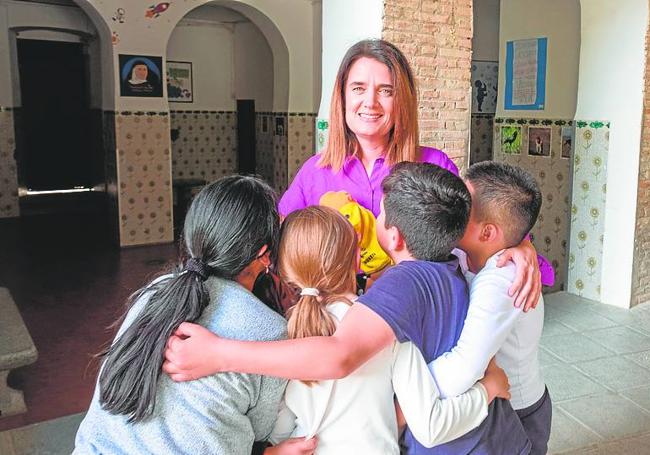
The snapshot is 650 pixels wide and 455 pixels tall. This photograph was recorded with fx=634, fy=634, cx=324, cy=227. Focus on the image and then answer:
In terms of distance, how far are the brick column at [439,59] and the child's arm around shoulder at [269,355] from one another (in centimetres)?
307

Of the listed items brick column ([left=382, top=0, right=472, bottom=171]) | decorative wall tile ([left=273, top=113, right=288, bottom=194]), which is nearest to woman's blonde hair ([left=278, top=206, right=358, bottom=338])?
brick column ([left=382, top=0, right=472, bottom=171])

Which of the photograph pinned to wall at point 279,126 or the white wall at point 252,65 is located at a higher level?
the white wall at point 252,65

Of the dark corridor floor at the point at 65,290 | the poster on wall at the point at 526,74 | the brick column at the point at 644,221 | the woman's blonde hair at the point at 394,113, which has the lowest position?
the dark corridor floor at the point at 65,290

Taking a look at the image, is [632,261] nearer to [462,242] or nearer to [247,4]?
[462,242]

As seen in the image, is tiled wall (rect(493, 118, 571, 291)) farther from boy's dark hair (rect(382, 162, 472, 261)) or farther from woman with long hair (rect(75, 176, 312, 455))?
woman with long hair (rect(75, 176, 312, 455))

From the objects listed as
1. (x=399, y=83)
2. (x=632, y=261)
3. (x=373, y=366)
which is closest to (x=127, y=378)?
(x=373, y=366)

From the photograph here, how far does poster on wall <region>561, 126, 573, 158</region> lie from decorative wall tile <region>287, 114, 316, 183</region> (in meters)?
3.76

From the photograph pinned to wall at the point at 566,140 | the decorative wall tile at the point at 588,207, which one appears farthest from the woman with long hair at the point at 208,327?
the photograph pinned to wall at the point at 566,140

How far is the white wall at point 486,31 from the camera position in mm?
9742

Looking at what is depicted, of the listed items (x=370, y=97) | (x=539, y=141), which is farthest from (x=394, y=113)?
(x=539, y=141)

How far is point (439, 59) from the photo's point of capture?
13.8 feet

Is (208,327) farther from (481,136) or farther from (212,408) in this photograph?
(481,136)

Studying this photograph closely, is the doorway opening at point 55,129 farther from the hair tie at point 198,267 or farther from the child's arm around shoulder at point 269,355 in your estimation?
the child's arm around shoulder at point 269,355

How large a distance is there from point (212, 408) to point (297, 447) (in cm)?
22
